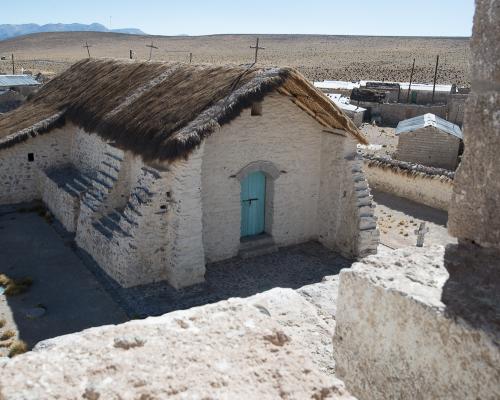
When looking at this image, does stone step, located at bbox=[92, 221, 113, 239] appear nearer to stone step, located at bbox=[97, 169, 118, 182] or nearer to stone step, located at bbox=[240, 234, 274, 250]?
stone step, located at bbox=[97, 169, 118, 182]

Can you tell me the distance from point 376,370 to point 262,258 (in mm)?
9117

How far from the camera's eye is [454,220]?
2.83m

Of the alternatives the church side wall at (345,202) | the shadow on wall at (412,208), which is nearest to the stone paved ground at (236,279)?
the church side wall at (345,202)

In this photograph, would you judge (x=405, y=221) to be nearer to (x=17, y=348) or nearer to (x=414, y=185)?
(x=414, y=185)

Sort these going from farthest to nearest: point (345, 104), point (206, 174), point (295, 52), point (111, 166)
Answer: point (295, 52)
point (345, 104)
point (111, 166)
point (206, 174)

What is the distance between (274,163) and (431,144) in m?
11.1

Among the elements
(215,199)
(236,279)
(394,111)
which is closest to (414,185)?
(215,199)

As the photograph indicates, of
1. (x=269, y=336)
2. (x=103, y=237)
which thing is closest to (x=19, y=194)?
(x=103, y=237)

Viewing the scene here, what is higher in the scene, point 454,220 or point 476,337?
point 454,220

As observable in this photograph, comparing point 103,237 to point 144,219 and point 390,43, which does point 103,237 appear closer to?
point 144,219

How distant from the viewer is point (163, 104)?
11.6m

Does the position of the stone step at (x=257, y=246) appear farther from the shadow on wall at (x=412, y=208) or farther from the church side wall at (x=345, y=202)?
the shadow on wall at (x=412, y=208)

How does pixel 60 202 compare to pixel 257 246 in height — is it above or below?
above

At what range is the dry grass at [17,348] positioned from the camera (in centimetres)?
789
